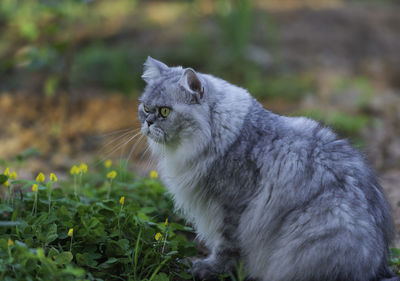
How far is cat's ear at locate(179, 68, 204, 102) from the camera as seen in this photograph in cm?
284

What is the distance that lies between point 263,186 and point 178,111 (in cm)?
73

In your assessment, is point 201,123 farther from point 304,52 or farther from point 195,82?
point 304,52

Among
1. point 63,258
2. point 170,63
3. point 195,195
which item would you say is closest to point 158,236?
point 195,195

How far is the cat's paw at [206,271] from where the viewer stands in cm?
292

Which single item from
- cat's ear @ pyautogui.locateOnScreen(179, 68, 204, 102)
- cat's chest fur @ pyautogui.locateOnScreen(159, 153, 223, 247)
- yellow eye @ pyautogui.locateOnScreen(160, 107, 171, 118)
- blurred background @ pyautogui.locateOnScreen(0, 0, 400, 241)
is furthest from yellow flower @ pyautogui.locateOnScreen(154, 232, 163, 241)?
blurred background @ pyautogui.locateOnScreen(0, 0, 400, 241)

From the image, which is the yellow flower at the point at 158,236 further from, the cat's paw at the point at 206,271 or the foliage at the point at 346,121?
the foliage at the point at 346,121

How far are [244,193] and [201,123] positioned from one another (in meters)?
0.53

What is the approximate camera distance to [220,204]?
286 cm

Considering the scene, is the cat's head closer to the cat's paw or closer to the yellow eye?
the yellow eye

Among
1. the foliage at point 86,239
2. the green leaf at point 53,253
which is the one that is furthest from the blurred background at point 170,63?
the green leaf at point 53,253

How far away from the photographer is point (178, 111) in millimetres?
2871

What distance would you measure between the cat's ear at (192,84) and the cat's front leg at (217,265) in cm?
102

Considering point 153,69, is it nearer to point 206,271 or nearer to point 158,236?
point 158,236

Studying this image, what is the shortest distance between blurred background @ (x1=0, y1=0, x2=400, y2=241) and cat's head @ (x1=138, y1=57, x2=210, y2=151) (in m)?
1.30
